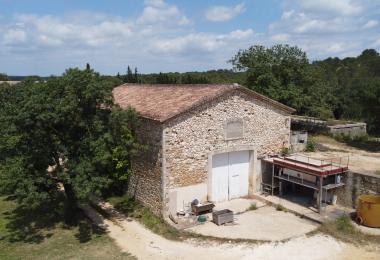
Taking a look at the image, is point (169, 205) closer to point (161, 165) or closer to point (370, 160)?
point (161, 165)

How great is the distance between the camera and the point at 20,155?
48.5 feet

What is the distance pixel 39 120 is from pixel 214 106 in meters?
7.73

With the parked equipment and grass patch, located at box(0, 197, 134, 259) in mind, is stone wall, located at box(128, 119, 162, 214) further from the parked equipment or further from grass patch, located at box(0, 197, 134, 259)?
grass patch, located at box(0, 197, 134, 259)

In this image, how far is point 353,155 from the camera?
84.2 ft

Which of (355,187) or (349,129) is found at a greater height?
(349,129)

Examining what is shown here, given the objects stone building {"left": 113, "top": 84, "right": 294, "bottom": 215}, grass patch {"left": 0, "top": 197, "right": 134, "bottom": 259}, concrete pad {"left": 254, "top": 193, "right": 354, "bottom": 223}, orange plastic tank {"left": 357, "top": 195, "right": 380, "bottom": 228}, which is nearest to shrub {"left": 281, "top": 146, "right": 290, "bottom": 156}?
stone building {"left": 113, "top": 84, "right": 294, "bottom": 215}

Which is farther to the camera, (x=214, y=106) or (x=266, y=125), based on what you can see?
(x=266, y=125)

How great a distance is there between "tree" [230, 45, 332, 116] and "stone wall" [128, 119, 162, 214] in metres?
20.2

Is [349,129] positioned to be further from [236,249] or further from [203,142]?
[236,249]

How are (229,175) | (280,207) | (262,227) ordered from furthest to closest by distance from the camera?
(229,175) → (280,207) → (262,227)

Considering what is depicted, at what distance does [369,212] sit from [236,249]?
6.00 metres

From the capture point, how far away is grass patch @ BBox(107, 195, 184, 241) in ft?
50.1

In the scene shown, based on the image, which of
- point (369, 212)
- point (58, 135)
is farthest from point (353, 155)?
point (58, 135)

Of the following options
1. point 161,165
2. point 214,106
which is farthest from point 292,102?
point 161,165
